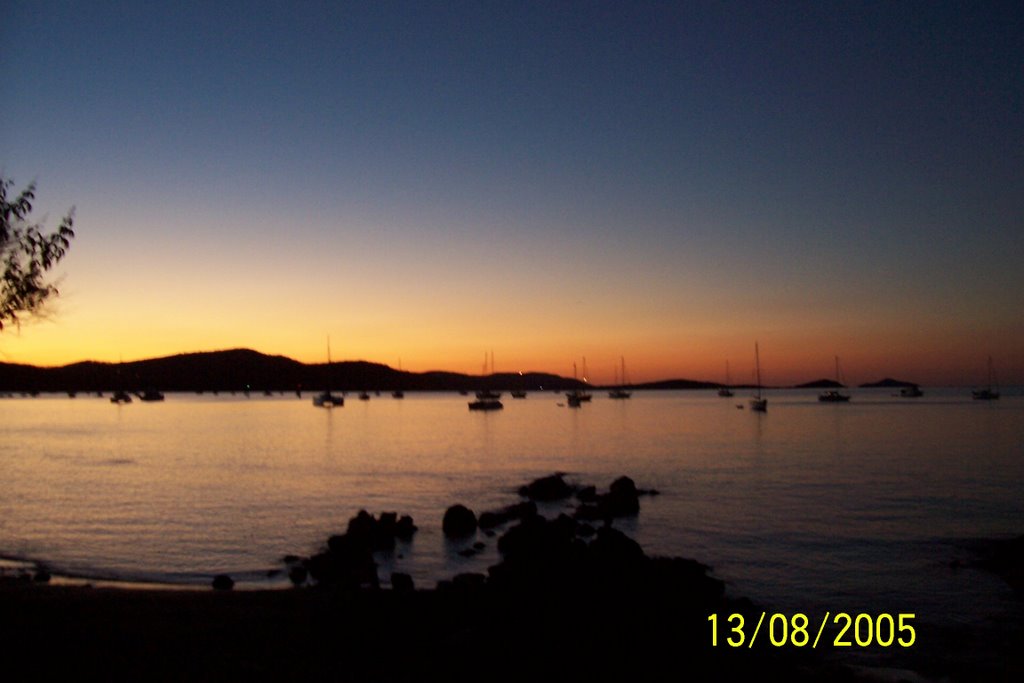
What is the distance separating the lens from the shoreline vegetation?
11.0 meters

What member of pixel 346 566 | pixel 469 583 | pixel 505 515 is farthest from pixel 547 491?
pixel 469 583

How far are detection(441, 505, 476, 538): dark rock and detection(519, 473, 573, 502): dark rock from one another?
10939 millimetres

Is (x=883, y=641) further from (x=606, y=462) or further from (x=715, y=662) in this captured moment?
(x=606, y=462)

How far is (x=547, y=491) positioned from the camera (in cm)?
4009

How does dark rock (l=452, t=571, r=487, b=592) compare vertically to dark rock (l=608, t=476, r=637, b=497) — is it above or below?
above

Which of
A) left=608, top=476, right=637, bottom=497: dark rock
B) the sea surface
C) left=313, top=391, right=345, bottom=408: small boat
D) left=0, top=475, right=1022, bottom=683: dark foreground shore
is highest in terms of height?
left=313, top=391, right=345, bottom=408: small boat

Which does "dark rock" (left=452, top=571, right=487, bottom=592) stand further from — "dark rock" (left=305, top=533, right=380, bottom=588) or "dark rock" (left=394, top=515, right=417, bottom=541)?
"dark rock" (left=394, top=515, right=417, bottom=541)

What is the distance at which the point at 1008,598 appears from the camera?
19562 millimetres

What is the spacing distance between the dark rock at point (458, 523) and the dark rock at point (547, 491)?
10939mm

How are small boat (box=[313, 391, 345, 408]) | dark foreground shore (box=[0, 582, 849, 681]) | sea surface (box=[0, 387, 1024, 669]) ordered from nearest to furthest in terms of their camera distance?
dark foreground shore (box=[0, 582, 849, 681]) < sea surface (box=[0, 387, 1024, 669]) < small boat (box=[313, 391, 345, 408])
